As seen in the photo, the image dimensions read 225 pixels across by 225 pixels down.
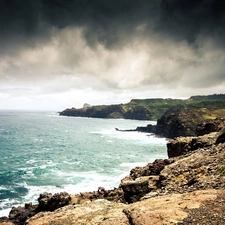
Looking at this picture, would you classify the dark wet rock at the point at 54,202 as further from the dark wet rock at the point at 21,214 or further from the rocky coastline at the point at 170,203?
the rocky coastline at the point at 170,203

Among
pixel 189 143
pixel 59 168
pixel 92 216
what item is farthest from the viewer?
pixel 59 168

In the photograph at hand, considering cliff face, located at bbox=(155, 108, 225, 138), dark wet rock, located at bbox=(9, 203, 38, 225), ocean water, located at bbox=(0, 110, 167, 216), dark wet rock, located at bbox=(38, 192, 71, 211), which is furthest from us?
cliff face, located at bbox=(155, 108, 225, 138)

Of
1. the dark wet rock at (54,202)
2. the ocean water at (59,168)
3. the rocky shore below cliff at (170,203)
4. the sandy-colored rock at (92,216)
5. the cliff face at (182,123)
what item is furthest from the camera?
the cliff face at (182,123)

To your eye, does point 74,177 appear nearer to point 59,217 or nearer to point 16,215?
point 16,215

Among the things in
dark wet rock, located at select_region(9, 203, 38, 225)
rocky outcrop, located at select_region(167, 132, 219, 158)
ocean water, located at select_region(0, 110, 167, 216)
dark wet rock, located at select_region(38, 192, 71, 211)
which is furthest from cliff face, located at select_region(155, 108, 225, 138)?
dark wet rock, located at select_region(9, 203, 38, 225)

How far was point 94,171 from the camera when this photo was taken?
6812 cm

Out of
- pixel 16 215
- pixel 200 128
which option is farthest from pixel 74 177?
pixel 200 128

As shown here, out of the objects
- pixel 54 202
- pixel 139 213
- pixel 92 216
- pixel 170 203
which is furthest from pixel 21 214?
pixel 170 203

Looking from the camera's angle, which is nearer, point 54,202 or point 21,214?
point 54,202

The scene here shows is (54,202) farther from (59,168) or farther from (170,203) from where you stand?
(59,168)

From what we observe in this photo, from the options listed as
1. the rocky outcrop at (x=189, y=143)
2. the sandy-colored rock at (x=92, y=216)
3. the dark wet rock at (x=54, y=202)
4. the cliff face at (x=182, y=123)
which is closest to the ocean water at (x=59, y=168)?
the dark wet rock at (x=54, y=202)

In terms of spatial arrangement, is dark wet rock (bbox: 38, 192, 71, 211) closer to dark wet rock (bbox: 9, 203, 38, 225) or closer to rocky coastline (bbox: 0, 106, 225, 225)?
dark wet rock (bbox: 9, 203, 38, 225)

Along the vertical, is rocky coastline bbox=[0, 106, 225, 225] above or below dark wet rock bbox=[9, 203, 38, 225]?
above

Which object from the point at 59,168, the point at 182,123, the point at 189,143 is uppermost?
the point at 189,143
